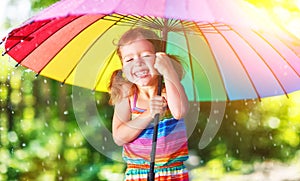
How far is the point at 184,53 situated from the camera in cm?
262

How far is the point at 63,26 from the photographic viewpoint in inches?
101

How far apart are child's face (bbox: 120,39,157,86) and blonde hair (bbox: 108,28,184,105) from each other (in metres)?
0.02

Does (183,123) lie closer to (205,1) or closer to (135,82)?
(135,82)

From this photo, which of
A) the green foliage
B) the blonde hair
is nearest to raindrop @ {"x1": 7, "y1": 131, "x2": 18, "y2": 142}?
the green foliage

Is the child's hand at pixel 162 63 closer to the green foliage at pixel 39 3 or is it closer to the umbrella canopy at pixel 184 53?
the umbrella canopy at pixel 184 53

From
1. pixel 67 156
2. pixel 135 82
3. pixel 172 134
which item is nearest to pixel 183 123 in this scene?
pixel 172 134

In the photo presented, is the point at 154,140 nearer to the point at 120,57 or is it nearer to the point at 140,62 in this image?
the point at 140,62

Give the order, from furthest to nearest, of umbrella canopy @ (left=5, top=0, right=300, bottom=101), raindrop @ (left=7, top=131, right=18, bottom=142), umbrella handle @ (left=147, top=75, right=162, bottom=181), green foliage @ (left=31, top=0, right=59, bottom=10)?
raindrop @ (left=7, top=131, right=18, bottom=142) < green foliage @ (left=31, top=0, right=59, bottom=10) < umbrella canopy @ (left=5, top=0, right=300, bottom=101) < umbrella handle @ (left=147, top=75, right=162, bottom=181)

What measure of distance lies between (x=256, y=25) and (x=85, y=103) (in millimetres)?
1015

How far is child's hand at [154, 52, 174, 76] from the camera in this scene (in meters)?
2.34

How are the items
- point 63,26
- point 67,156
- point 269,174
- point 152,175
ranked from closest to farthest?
point 152,175 < point 63,26 < point 67,156 < point 269,174

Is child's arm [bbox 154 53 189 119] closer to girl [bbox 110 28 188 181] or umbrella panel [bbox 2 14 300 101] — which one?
girl [bbox 110 28 188 181]

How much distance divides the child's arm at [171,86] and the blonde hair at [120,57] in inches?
3.1

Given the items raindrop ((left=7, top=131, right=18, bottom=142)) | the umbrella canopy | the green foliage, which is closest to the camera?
the umbrella canopy
